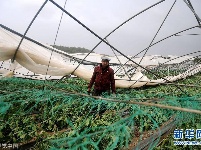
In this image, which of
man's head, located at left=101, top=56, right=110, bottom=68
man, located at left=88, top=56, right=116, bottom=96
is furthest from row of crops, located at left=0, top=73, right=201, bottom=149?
man's head, located at left=101, top=56, right=110, bottom=68

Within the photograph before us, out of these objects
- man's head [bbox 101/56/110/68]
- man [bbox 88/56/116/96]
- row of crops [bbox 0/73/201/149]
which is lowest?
row of crops [bbox 0/73/201/149]

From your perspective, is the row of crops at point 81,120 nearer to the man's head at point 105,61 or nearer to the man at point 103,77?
the man at point 103,77

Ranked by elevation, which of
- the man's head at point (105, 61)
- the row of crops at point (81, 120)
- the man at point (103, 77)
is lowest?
the row of crops at point (81, 120)

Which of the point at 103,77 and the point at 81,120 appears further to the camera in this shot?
the point at 103,77

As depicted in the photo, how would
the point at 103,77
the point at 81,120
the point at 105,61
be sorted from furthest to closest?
the point at 103,77
the point at 105,61
the point at 81,120

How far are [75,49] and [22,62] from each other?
98.4 feet

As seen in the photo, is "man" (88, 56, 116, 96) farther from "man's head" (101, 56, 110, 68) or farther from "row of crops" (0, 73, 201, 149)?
"row of crops" (0, 73, 201, 149)

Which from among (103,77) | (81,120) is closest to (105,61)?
(103,77)

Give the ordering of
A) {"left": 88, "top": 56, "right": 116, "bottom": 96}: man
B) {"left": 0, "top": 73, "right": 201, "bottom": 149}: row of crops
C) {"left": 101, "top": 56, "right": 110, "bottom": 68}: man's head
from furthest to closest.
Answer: {"left": 88, "top": 56, "right": 116, "bottom": 96}: man
{"left": 101, "top": 56, "right": 110, "bottom": 68}: man's head
{"left": 0, "top": 73, "right": 201, "bottom": 149}: row of crops

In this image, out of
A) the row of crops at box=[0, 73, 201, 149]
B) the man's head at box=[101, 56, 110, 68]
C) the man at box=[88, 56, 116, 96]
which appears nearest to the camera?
the row of crops at box=[0, 73, 201, 149]

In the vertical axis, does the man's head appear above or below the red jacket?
above

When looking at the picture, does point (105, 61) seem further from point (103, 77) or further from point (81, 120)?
point (81, 120)

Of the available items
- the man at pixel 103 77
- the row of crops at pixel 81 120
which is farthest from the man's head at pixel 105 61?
the row of crops at pixel 81 120

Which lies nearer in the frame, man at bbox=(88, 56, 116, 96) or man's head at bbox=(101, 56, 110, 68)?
man's head at bbox=(101, 56, 110, 68)
